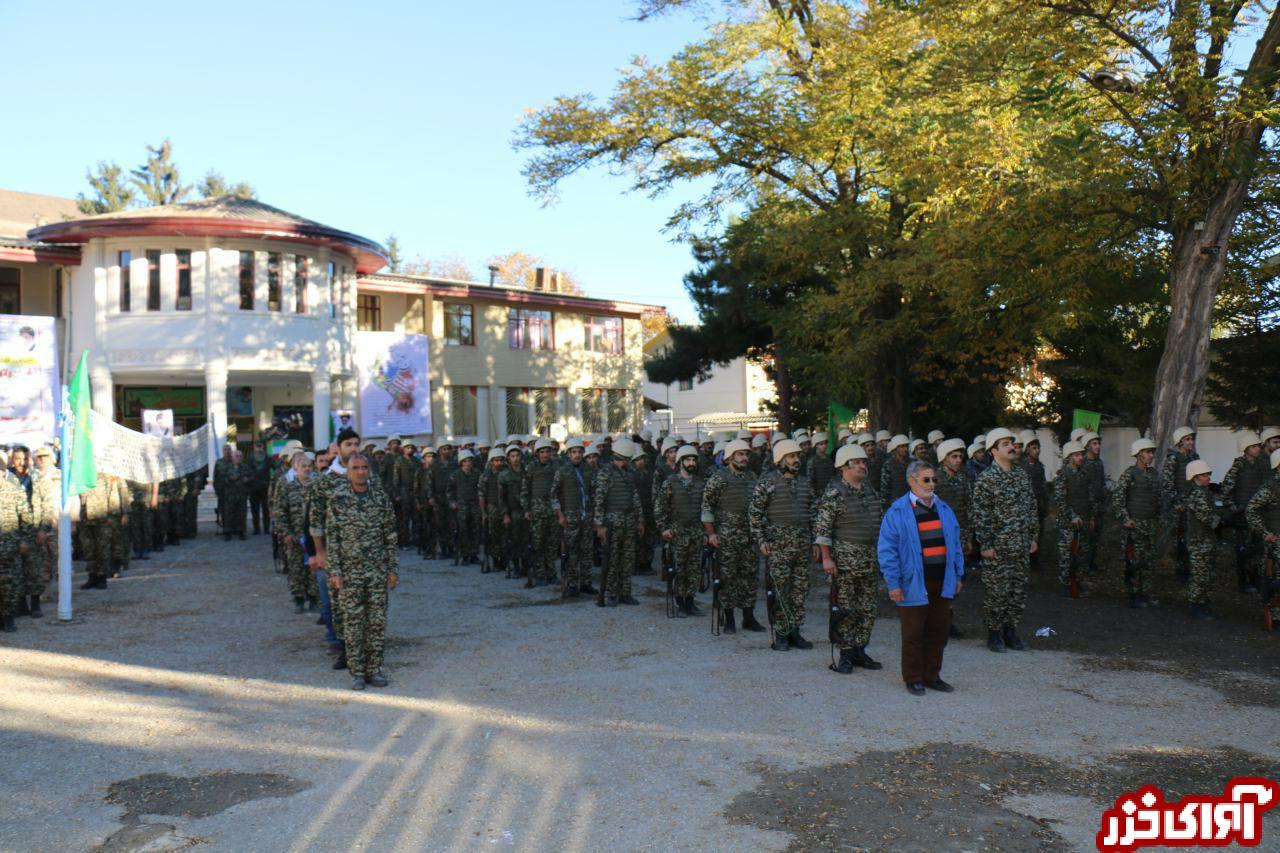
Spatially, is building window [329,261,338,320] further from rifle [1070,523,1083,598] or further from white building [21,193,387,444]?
rifle [1070,523,1083,598]

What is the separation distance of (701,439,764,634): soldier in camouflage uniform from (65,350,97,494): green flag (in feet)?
23.8

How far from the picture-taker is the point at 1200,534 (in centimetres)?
1068

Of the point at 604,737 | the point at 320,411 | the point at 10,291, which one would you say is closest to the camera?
the point at 604,737

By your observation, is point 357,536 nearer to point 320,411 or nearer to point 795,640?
point 795,640

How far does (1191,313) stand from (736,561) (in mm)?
8617

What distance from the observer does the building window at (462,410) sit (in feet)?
120

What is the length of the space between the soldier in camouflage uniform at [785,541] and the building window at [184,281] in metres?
23.4

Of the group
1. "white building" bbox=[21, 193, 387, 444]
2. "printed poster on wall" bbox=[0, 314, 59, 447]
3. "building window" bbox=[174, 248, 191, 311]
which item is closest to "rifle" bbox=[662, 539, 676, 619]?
"printed poster on wall" bbox=[0, 314, 59, 447]

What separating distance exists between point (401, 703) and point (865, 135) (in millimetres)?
17015

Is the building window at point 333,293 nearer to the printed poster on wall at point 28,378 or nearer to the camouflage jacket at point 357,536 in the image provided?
the printed poster on wall at point 28,378

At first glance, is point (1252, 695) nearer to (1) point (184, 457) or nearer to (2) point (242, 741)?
(2) point (242, 741)

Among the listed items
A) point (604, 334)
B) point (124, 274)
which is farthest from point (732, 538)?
point (604, 334)

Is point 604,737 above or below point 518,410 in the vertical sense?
below

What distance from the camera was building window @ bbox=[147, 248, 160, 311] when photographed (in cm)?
2791
